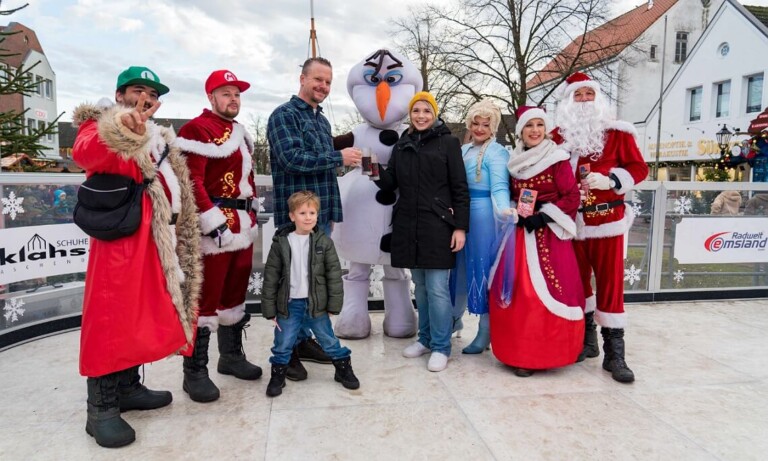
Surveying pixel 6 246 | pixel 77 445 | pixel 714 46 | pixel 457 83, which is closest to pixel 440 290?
pixel 77 445

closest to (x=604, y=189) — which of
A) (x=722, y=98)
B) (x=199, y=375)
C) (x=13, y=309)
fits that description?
(x=199, y=375)

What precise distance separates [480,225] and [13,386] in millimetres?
3164

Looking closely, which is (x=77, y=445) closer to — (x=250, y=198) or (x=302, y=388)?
(x=302, y=388)

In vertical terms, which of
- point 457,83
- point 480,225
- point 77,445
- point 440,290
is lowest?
point 77,445

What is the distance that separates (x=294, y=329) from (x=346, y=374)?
1.46 feet

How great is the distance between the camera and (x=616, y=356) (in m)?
3.46

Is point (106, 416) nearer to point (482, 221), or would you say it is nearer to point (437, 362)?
point (437, 362)

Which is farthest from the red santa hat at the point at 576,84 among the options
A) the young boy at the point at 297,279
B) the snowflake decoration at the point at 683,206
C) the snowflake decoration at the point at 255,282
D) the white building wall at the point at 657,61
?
the white building wall at the point at 657,61

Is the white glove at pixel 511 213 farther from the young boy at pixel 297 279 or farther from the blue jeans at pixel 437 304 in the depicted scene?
the young boy at pixel 297 279

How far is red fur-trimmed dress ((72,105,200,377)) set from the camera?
236cm

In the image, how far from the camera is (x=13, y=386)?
326 cm

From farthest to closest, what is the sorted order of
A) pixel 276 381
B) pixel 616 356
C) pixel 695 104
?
pixel 695 104
pixel 616 356
pixel 276 381

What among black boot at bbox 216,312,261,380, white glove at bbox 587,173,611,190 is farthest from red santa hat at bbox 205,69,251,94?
white glove at bbox 587,173,611,190

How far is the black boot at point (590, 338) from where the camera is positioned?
149 inches
